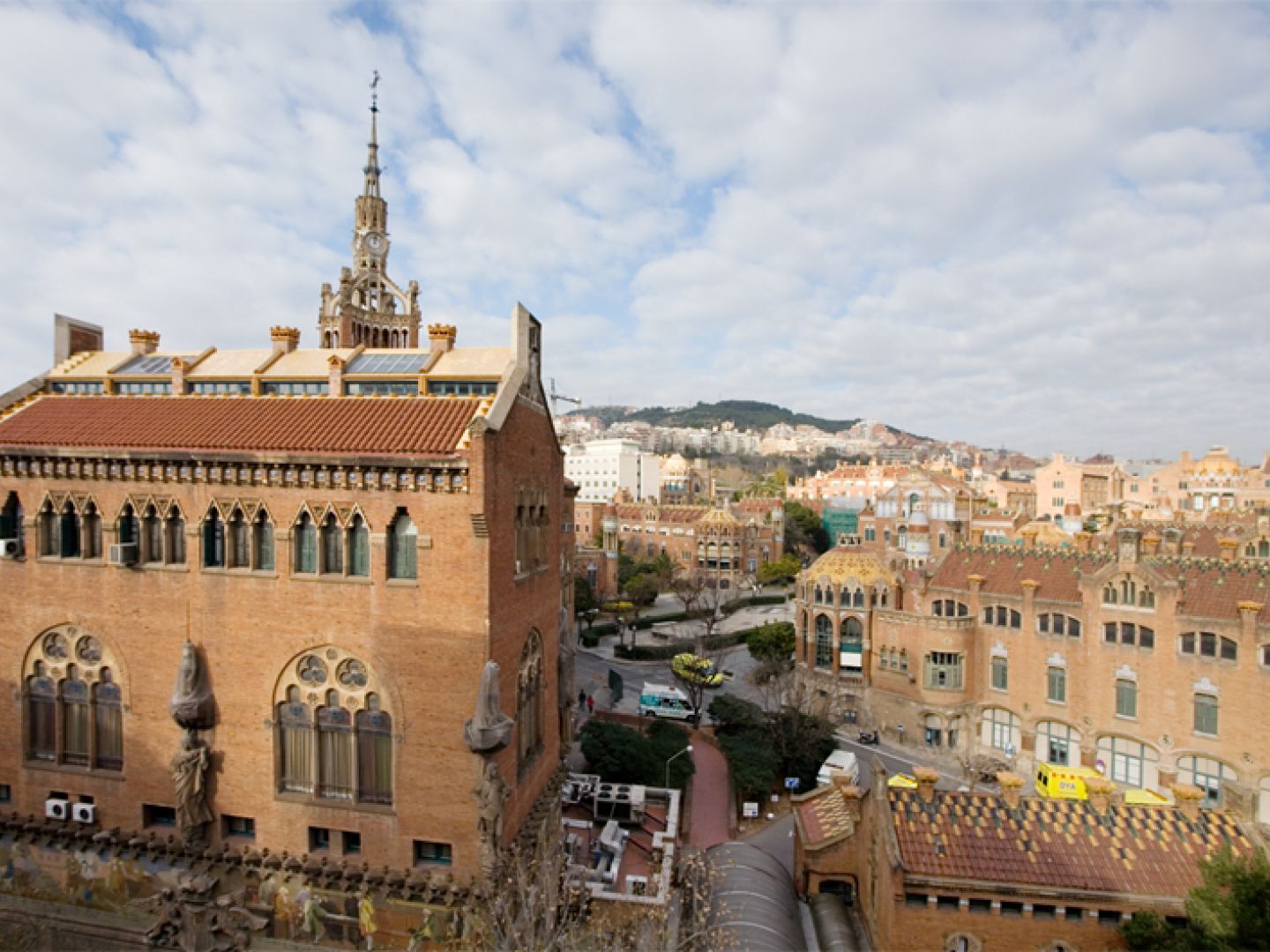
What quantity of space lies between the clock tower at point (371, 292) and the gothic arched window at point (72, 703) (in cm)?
2670

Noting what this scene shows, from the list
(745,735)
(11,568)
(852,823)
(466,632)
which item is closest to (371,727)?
(466,632)

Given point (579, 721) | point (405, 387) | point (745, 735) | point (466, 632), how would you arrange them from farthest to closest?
point (579, 721)
point (745, 735)
point (405, 387)
point (466, 632)

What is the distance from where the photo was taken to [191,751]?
16.7 m

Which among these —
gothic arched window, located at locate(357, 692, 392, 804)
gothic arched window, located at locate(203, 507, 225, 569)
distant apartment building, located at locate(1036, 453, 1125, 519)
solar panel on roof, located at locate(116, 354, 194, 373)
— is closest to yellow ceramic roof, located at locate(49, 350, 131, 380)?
solar panel on roof, located at locate(116, 354, 194, 373)

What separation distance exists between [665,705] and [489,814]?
A: 29.5 metres

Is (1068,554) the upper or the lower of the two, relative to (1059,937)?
upper

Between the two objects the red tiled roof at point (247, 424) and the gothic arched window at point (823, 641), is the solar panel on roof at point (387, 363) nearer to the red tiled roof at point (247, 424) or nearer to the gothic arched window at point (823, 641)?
the red tiled roof at point (247, 424)

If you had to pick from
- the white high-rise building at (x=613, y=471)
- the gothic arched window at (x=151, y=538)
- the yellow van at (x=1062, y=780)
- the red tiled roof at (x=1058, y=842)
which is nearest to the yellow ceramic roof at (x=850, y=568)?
the yellow van at (x=1062, y=780)

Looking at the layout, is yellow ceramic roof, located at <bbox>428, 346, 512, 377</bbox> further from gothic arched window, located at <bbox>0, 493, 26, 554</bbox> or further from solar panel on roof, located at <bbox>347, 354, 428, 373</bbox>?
gothic arched window, located at <bbox>0, 493, 26, 554</bbox>

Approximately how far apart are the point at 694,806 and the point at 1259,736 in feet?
79.0

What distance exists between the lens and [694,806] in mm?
31188

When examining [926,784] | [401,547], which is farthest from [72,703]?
[926,784]

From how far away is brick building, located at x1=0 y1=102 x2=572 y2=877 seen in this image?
15.9 m

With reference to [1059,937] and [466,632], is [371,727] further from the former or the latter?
[1059,937]
